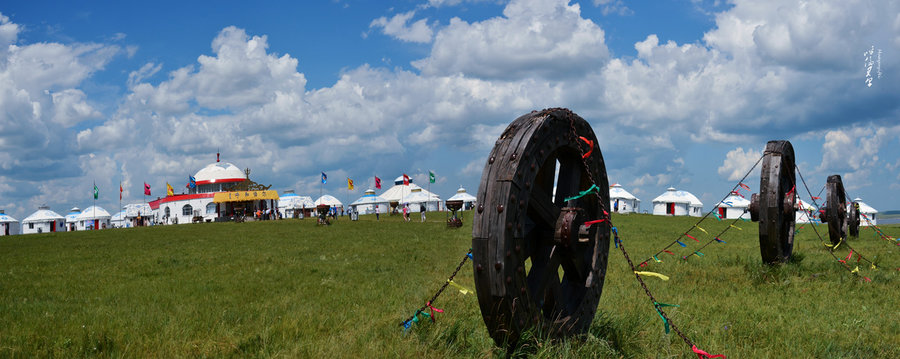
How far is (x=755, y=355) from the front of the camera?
17.4 ft

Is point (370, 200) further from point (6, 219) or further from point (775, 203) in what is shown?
point (775, 203)

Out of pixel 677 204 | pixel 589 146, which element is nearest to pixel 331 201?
pixel 677 204

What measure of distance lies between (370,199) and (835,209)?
77542 millimetres

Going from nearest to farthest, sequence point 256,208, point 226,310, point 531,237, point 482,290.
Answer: point 482,290 < point 531,237 < point 226,310 < point 256,208

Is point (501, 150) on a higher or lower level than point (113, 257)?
higher

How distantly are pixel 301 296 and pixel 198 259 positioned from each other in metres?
8.07

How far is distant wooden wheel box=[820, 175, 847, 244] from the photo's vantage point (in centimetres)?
1555

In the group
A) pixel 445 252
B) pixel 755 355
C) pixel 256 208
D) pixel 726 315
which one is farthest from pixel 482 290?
pixel 256 208

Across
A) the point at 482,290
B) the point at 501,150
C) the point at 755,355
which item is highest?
the point at 501,150

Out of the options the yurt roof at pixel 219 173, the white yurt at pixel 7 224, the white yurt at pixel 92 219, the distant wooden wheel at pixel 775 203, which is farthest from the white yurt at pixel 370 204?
the distant wooden wheel at pixel 775 203

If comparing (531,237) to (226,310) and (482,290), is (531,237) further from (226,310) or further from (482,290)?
(226,310)

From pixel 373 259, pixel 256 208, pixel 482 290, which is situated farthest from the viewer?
pixel 256 208

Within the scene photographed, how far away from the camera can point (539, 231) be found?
496 centimetres

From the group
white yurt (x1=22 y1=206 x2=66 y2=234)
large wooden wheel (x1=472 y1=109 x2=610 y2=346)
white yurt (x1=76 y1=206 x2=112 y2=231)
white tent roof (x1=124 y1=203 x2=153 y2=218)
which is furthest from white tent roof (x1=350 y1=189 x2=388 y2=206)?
large wooden wheel (x1=472 y1=109 x2=610 y2=346)
